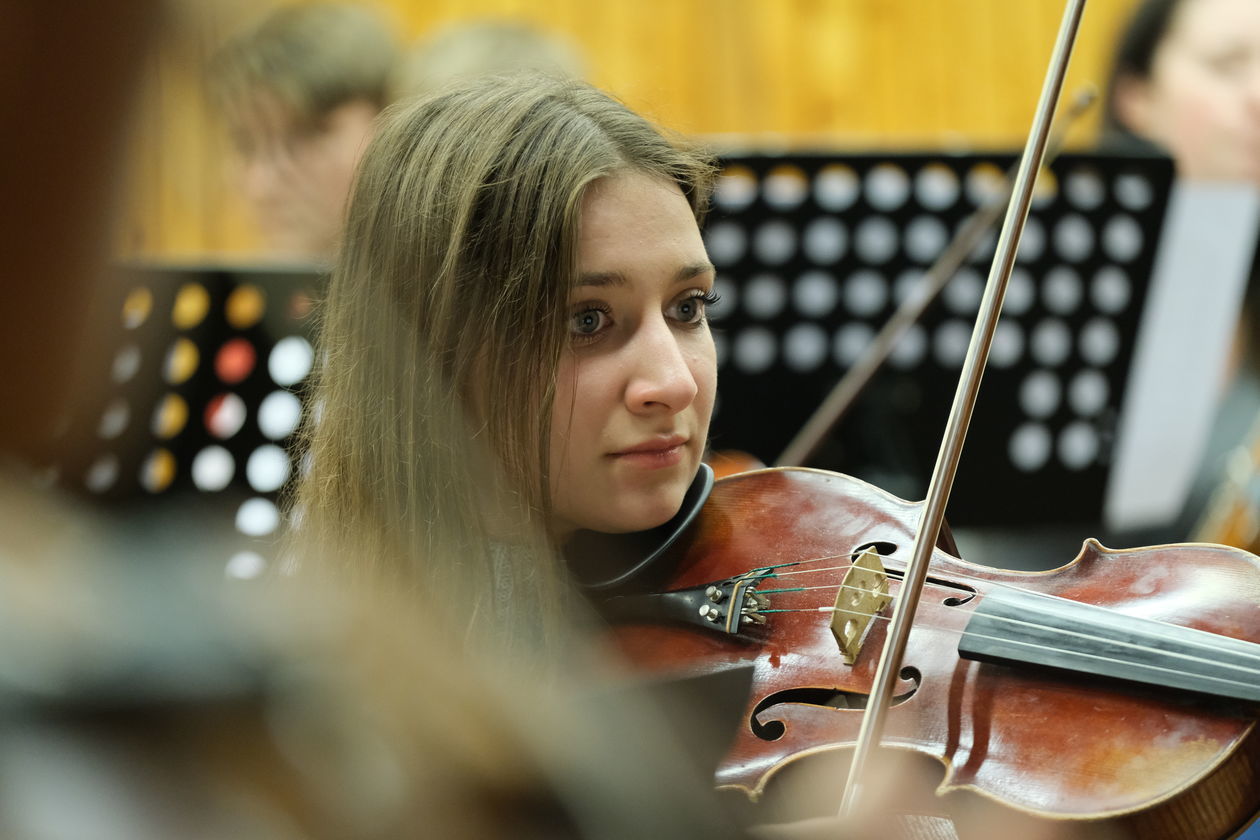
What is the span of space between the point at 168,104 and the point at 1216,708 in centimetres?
49

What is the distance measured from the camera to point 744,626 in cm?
64

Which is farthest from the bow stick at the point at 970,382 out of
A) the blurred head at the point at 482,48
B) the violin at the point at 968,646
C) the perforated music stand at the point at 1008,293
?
the blurred head at the point at 482,48

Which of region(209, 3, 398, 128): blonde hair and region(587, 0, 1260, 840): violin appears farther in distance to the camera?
region(587, 0, 1260, 840): violin

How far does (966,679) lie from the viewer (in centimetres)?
57

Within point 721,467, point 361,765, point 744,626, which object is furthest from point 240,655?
point 721,467

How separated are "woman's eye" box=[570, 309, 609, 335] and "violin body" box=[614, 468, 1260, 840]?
14 centimetres

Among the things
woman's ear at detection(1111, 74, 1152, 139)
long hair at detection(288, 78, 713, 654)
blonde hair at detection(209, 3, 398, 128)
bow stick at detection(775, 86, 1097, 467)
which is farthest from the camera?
woman's ear at detection(1111, 74, 1152, 139)

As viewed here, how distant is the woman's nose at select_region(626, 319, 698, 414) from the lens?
0.61m

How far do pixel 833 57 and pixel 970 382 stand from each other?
6.21ft

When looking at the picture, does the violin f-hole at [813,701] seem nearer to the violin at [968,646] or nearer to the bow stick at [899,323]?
the violin at [968,646]

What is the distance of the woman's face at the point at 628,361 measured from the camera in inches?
23.8

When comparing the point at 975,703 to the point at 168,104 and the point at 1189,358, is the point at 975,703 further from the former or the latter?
the point at 1189,358

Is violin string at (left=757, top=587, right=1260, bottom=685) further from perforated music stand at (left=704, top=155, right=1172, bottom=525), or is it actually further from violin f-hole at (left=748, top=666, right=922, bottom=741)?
perforated music stand at (left=704, top=155, right=1172, bottom=525)

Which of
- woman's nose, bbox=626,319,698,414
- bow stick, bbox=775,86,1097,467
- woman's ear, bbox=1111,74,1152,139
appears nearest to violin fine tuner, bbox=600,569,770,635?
woman's nose, bbox=626,319,698,414
